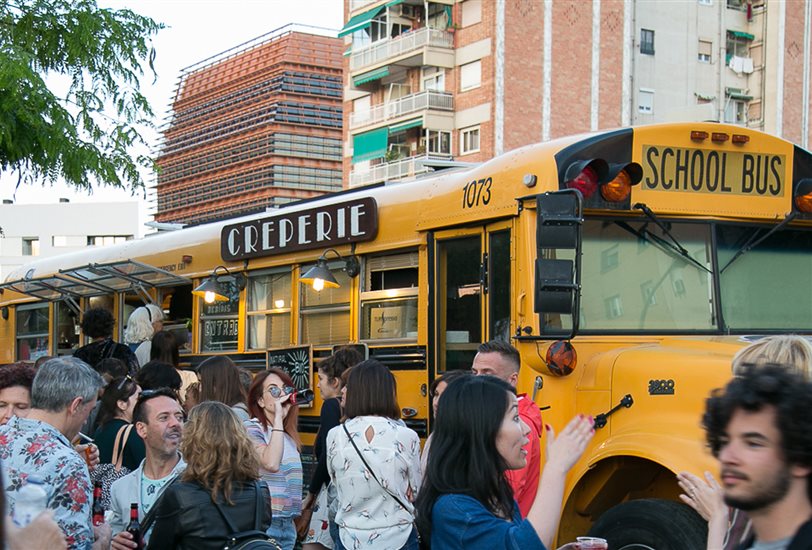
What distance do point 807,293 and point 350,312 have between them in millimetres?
3206

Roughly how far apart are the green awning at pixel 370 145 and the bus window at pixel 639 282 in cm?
3831

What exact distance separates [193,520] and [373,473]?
1275 mm

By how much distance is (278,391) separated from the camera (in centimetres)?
633

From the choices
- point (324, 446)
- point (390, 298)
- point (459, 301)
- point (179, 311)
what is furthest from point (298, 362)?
point (179, 311)

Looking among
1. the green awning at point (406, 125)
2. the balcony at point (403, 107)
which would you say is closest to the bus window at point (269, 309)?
the balcony at point (403, 107)

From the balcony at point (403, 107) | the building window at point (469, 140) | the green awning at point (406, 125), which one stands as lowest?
the building window at point (469, 140)

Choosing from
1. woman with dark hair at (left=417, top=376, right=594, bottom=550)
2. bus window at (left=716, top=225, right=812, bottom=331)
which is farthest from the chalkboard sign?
woman with dark hair at (left=417, top=376, right=594, bottom=550)

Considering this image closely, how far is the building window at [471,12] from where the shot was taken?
42438 mm

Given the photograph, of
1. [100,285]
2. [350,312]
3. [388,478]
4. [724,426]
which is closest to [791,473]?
[724,426]

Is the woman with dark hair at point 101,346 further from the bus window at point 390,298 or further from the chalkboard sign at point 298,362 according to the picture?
the bus window at point 390,298

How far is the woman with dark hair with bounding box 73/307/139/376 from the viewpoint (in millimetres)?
9375

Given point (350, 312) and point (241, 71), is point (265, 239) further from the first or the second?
point (241, 71)

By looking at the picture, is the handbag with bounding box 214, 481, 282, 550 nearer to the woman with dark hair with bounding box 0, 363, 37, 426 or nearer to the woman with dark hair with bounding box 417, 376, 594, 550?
the woman with dark hair with bounding box 417, 376, 594, 550

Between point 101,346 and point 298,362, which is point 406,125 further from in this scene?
point 298,362
